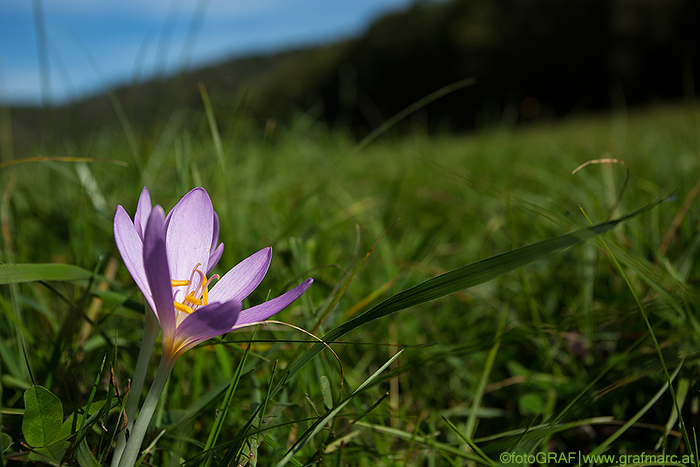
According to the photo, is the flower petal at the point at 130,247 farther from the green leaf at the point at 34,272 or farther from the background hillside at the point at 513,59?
the background hillside at the point at 513,59

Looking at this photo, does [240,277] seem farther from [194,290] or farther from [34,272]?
[34,272]

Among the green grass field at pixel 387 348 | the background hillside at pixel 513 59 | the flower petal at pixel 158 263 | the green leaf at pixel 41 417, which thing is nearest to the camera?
the flower petal at pixel 158 263

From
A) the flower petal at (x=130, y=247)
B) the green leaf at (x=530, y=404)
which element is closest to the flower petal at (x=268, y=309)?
the flower petal at (x=130, y=247)

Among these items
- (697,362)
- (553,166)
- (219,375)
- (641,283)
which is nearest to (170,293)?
(219,375)

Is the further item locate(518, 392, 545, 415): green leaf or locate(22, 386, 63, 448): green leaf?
locate(518, 392, 545, 415): green leaf

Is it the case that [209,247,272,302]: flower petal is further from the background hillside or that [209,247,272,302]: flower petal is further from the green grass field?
the background hillside

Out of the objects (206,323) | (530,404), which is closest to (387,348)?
(530,404)

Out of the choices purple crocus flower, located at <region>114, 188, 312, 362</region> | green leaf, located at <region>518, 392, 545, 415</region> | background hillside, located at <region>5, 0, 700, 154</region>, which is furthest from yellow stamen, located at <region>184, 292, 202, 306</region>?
background hillside, located at <region>5, 0, 700, 154</region>
